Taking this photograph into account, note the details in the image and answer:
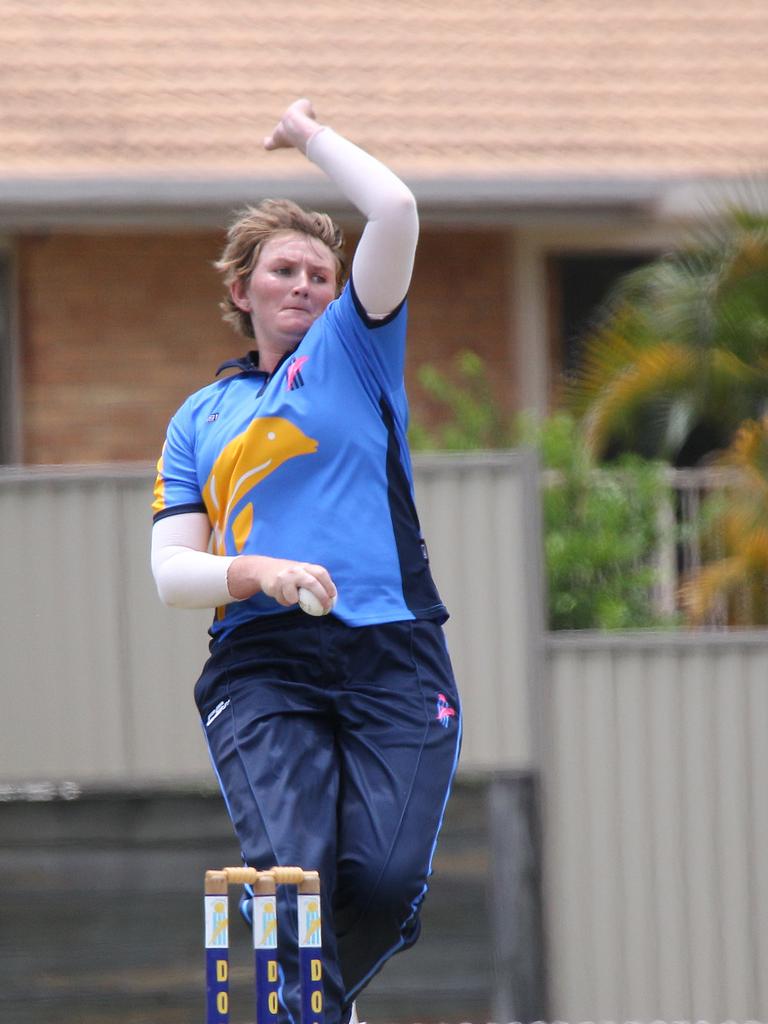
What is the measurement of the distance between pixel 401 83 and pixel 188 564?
292 inches

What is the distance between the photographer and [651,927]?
21.8ft

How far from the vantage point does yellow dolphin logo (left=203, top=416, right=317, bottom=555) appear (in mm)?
3438

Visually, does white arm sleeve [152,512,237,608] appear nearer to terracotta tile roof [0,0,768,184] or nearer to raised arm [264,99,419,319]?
raised arm [264,99,419,319]

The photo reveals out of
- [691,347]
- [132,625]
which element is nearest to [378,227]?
[132,625]

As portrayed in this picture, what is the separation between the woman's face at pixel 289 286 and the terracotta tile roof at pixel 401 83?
6.15 metres

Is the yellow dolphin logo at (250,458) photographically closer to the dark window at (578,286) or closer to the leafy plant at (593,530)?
the leafy plant at (593,530)

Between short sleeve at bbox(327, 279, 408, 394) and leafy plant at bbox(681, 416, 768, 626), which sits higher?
short sleeve at bbox(327, 279, 408, 394)

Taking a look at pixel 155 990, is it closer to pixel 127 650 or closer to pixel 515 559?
pixel 127 650

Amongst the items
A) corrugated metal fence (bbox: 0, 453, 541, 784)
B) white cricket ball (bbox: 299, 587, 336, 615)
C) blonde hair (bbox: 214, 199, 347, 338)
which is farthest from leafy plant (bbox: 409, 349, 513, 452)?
white cricket ball (bbox: 299, 587, 336, 615)

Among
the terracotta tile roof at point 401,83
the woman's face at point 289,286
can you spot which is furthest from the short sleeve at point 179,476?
the terracotta tile roof at point 401,83

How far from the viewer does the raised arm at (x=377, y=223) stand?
3.31m

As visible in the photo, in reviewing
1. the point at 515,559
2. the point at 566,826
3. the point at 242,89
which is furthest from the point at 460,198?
→ the point at 566,826

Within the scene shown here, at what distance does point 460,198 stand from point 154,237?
6.04 ft

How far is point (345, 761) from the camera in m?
3.48
